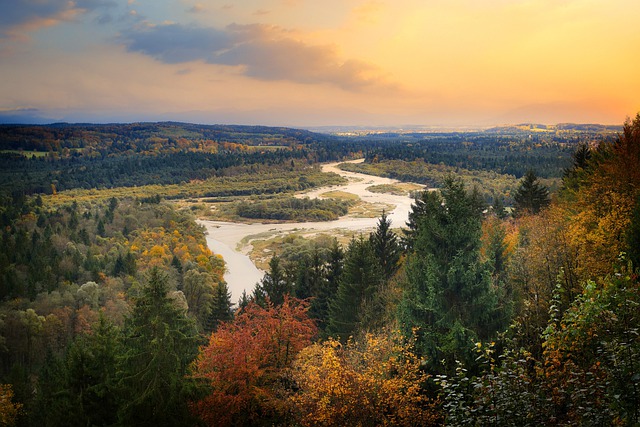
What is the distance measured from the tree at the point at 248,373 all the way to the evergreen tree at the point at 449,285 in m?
5.24

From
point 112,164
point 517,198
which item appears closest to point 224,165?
point 112,164

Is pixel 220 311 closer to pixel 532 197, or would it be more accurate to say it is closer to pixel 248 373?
pixel 248 373

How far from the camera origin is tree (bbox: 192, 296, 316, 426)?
15.8m

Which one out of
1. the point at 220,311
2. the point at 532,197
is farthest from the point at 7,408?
the point at 532,197

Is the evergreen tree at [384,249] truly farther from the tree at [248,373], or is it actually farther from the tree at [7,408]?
the tree at [7,408]

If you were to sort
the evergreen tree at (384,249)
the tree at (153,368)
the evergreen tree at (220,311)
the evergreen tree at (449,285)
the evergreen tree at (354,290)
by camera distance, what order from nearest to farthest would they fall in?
the tree at (153,368) → the evergreen tree at (449,285) → the evergreen tree at (354,290) → the evergreen tree at (220,311) → the evergreen tree at (384,249)

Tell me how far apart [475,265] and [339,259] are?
2037 centimetres

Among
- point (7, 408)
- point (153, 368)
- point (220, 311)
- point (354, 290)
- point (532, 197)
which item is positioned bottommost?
point (7, 408)

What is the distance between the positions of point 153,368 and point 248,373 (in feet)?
11.5

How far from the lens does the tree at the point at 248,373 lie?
15766 mm

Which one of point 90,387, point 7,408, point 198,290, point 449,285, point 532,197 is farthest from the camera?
point 198,290

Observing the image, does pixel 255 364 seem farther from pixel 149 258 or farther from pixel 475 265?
pixel 149 258

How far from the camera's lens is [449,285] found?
675 inches

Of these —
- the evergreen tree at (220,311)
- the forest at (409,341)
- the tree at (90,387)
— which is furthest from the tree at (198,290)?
the tree at (90,387)
